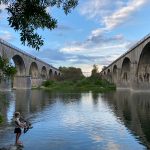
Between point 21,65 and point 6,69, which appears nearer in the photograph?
point 6,69

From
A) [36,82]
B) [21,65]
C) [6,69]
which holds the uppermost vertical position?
[21,65]

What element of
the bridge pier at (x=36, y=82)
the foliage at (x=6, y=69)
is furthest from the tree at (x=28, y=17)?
the bridge pier at (x=36, y=82)

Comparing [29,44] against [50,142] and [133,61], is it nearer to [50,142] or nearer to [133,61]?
[50,142]

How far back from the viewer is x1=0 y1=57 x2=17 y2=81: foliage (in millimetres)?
12266

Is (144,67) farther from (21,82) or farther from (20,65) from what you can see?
(20,65)

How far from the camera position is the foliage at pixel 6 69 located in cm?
1227

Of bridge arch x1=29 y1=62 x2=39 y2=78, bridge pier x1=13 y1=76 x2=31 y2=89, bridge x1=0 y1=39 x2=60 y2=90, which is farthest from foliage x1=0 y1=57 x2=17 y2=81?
bridge arch x1=29 y1=62 x2=39 y2=78

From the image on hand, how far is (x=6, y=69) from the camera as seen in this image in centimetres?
1236

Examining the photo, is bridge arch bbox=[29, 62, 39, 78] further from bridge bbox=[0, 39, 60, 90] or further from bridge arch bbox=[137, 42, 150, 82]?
bridge arch bbox=[137, 42, 150, 82]

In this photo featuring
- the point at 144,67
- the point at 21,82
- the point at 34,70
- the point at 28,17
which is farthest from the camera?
the point at 34,70

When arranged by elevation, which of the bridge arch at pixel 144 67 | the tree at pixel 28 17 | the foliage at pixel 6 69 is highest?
the bridge arch at pixel 144 67

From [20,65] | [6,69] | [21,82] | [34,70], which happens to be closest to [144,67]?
[21,82]

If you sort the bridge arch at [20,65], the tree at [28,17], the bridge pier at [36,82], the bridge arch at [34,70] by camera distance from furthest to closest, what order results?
the bridge arch at [34,70] → the bridge pier at [36,82] → the bridge arch at [20,65] → the tree at [28,17]

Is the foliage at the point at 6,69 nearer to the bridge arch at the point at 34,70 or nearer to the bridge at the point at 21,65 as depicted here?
the bridge at the point at 21,65
